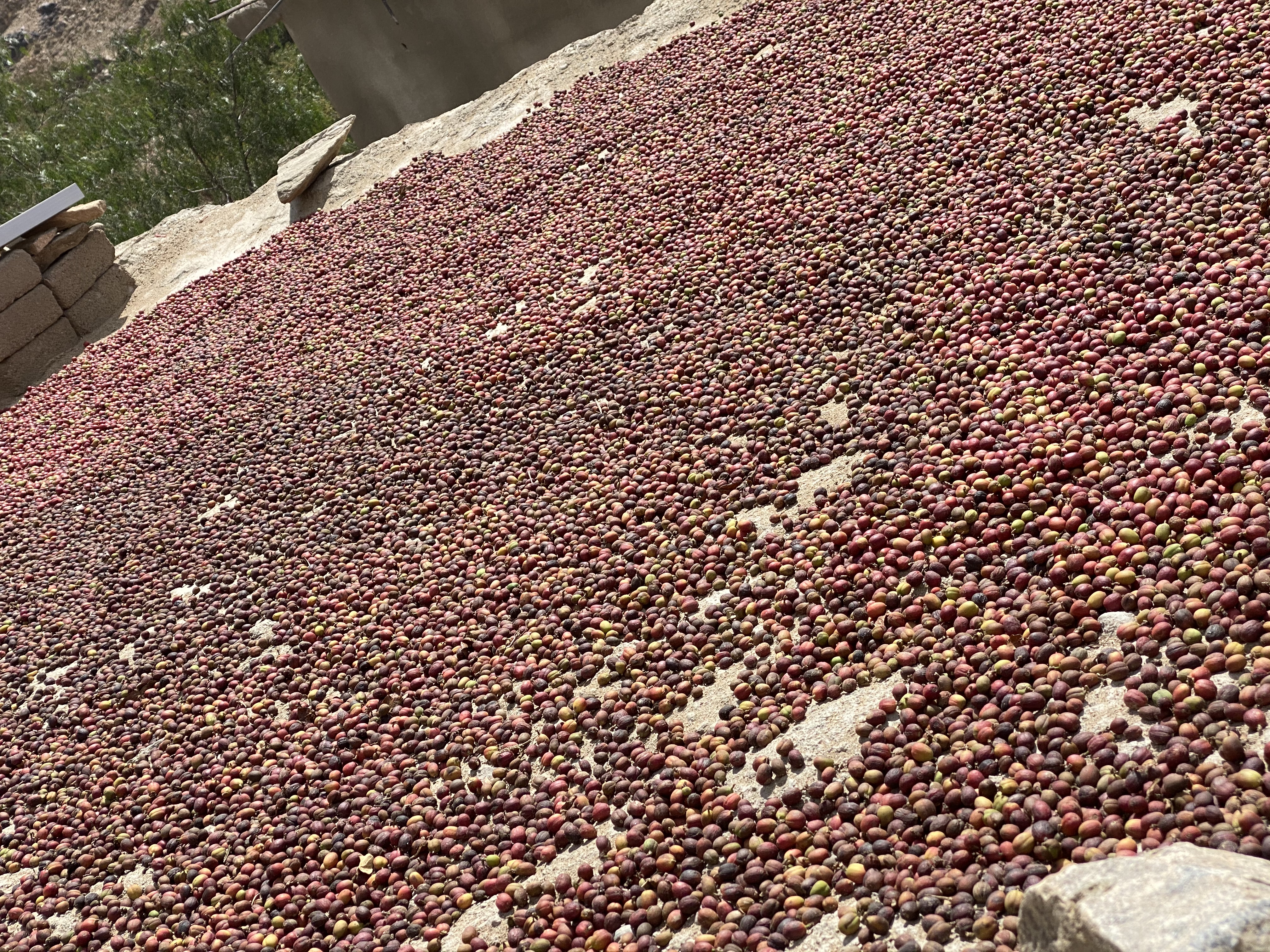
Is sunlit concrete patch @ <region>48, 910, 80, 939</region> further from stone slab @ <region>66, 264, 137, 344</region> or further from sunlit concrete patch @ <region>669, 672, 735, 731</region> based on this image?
stone slab @ <region>66, 264, 137, 344</region>

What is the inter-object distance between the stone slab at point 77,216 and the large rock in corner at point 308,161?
Result: 7.42 ft

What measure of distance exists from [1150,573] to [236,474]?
6.16m

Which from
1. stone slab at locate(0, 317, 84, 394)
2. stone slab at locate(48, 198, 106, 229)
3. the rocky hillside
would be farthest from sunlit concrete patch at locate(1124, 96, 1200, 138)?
the rocky hillside

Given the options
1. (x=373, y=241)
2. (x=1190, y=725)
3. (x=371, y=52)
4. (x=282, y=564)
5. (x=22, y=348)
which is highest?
(x=371, y=52)

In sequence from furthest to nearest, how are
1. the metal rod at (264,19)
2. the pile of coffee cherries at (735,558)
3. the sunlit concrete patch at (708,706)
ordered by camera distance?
1. the metal rod at (264,19)
2. the sunlit concrete patch at (708,706)
3. the pile of coffee cherries at (735,558)

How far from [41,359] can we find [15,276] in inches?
39.8

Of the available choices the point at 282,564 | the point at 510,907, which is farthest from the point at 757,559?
the point at 282,564

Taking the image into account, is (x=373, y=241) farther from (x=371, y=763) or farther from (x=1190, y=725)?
(x=1190, y=725)

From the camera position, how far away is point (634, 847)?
11.5 ft

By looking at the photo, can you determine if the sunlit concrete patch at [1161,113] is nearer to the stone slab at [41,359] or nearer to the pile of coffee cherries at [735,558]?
the pile of coffee cherries at [735,558]

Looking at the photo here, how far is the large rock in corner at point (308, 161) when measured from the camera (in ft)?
39.3

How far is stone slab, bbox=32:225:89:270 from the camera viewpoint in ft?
38.5

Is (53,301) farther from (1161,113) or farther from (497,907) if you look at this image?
(1161,113)

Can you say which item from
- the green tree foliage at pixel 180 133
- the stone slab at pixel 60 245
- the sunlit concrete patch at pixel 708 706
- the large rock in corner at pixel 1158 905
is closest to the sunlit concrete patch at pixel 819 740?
the sunlit concrete patch at pixel 708 706
